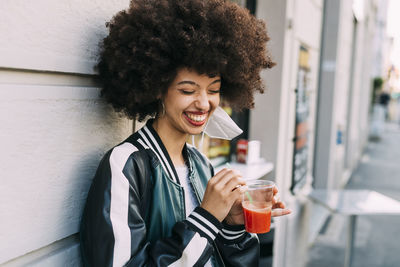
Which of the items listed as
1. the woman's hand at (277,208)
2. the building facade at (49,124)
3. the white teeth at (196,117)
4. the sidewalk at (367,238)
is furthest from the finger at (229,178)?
the sidewalk at (367,238)

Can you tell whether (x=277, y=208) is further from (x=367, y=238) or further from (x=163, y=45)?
(x=367, y=238)

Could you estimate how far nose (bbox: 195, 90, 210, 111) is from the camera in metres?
1.40

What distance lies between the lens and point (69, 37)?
1314mm

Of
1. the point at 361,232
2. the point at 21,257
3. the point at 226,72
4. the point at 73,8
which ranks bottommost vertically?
the point at 361,232

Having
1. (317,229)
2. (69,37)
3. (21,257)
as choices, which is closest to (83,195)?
(21,257)

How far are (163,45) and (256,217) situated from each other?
727 mm

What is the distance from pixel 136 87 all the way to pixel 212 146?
1837 mm

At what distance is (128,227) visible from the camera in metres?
1.18

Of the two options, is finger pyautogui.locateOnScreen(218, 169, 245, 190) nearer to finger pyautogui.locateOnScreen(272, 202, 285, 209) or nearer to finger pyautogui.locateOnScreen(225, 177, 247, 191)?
finger pyautogui.locateOnScreen(225, 177, 247, 191)

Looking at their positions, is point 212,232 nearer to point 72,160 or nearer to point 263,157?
point 72,160

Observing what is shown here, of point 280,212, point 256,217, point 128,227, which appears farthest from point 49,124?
point 280,212

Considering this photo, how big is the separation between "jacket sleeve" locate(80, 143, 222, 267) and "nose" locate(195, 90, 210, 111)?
28cm

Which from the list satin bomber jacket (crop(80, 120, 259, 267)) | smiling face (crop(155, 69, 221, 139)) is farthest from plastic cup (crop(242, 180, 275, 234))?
smiling face (crop(155, 69, 221, 139))

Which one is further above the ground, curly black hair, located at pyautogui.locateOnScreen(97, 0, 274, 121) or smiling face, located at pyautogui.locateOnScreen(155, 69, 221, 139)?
curly black hair, located at pyautogui.locateOnScreen(97, 0, 274, 121)
